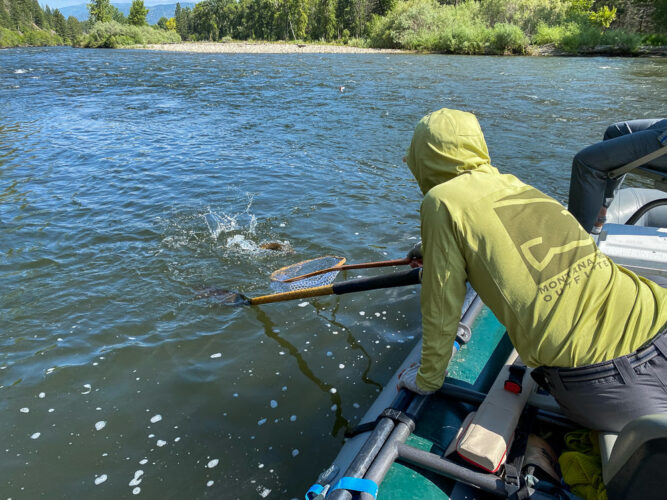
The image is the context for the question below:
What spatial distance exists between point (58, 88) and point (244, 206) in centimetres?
1735

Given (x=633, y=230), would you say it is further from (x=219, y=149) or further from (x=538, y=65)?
(x=538, y=65)

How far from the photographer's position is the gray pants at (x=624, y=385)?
1.82 m

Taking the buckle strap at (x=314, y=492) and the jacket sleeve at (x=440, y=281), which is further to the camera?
the buckle strap at (x=314, y=492)

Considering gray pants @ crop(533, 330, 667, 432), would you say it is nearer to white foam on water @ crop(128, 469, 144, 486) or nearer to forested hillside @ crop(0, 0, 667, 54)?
white foam on water @ crop(128, 469, 144, 486)

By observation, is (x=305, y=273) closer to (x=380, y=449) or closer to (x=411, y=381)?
(x=411, y=381)

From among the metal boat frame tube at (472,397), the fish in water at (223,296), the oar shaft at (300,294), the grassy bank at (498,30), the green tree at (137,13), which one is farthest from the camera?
the green tree at (137,13)

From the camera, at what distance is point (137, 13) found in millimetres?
104000

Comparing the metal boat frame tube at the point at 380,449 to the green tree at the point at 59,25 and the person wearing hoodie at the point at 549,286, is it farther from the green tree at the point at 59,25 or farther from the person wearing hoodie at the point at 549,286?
the green tree at the point at 59,25

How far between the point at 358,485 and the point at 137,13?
407 feet

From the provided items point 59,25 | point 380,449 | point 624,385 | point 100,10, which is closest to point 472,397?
point 380,449

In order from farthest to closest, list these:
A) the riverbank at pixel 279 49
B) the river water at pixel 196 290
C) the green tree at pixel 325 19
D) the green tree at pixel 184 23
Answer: the green tree at pixel 184 23 → the green tree at pixel 325 19 → the riverbank at pixel 279 49 → the river water at pixel 196 290

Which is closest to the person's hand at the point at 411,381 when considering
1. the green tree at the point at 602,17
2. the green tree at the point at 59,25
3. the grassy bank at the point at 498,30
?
the grassy bank at the point at 498,30

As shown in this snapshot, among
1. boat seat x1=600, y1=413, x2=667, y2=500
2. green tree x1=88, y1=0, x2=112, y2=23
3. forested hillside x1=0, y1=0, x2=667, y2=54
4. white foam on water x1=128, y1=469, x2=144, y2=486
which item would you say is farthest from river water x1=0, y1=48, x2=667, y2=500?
green tree x1=88, y1=0, x2=112, y2=23

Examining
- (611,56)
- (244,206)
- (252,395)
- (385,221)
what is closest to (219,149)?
(244,206)
